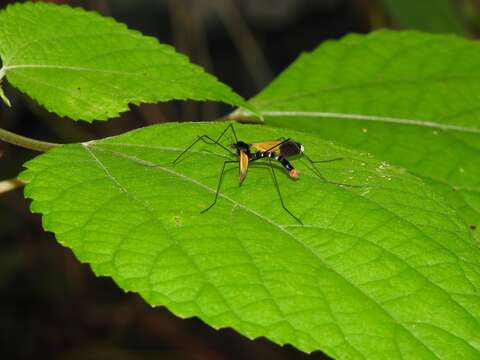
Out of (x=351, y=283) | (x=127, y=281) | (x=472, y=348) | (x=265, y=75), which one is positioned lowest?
(x=265, y=75)

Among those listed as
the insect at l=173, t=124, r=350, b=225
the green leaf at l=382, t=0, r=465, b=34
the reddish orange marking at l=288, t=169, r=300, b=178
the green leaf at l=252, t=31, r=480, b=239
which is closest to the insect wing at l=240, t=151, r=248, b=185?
the insect at l=173, t=124, r=350, b=225

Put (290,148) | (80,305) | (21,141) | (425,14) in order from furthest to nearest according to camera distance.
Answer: (80,305) < (425,14) < (290,148) < (21,141)

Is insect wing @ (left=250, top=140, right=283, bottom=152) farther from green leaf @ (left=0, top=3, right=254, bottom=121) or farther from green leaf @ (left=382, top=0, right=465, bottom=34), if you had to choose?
green leaf @ (left=382, top=0, right=465, bottom=34)

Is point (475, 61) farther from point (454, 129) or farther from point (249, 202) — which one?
point (249, 202)

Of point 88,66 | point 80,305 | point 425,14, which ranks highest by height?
point 88,66

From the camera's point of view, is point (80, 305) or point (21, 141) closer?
point (21, 141)

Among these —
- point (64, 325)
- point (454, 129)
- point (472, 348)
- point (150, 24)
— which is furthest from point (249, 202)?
point (150, 24)

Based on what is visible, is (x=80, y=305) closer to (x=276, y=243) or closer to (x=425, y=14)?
(x=425, y=14)

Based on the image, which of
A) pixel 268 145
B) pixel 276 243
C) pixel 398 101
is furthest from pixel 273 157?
pixel 398 101
